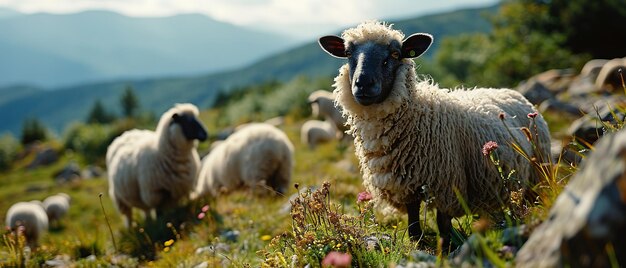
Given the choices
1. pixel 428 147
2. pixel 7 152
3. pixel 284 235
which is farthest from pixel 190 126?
pixel 7 152

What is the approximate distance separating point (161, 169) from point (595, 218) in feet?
27.9

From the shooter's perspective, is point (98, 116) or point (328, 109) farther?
point (98, 116)

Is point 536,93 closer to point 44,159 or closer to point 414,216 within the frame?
point 414,216

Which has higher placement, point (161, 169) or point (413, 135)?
point (413, 135)

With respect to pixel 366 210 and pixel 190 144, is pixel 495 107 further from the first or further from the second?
pixel 190 144

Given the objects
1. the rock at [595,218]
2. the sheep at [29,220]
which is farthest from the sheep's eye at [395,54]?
the sheep at [29,220]

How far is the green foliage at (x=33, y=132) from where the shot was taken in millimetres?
68062

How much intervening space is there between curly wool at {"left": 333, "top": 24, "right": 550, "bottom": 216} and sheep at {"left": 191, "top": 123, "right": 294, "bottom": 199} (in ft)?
16.8

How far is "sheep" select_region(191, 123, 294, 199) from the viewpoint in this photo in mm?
9844

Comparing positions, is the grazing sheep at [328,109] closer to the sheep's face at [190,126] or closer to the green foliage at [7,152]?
the sheep's face at [190,126]

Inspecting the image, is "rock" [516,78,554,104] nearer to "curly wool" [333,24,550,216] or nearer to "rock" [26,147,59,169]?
"curly wool" [333,24,550,216]

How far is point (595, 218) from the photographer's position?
181 centimetres

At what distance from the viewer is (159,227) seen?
7832 mm

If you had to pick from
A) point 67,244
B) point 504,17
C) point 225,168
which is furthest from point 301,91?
point 67,244
